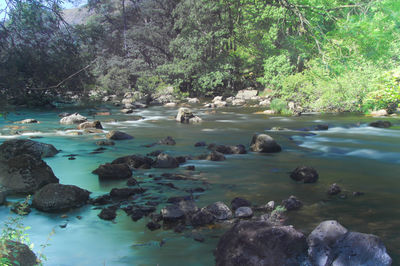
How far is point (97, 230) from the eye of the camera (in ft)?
18.0

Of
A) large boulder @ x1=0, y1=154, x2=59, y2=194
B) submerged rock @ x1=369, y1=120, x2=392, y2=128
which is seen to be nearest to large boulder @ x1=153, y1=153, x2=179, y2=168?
large boulder @ x1=0, y1=154, x2=59, y2=194

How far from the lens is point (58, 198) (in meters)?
6.34

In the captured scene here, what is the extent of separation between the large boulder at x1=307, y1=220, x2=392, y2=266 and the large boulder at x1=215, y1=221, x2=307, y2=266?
20 cm

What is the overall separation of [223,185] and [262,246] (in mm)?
3948

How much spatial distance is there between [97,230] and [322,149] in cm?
899

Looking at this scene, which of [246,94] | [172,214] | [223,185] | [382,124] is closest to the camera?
[172,214]

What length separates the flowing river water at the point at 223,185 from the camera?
15.9 ft

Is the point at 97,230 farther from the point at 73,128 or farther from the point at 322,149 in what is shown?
the point at 73,128

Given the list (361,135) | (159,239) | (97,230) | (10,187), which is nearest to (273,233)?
(159,239)

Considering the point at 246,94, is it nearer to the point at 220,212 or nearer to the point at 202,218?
the point at 220,212

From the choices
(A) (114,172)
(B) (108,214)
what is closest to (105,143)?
(A) (114,172)

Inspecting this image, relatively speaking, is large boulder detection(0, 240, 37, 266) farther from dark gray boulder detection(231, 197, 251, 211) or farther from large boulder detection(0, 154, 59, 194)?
large boulder detection(0, 154, 59, 194)

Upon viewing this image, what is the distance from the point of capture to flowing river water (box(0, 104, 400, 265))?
485 centimetres

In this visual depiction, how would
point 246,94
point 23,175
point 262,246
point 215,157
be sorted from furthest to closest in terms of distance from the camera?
point 246,94, point 215,157, point 23,175, point 262,246
